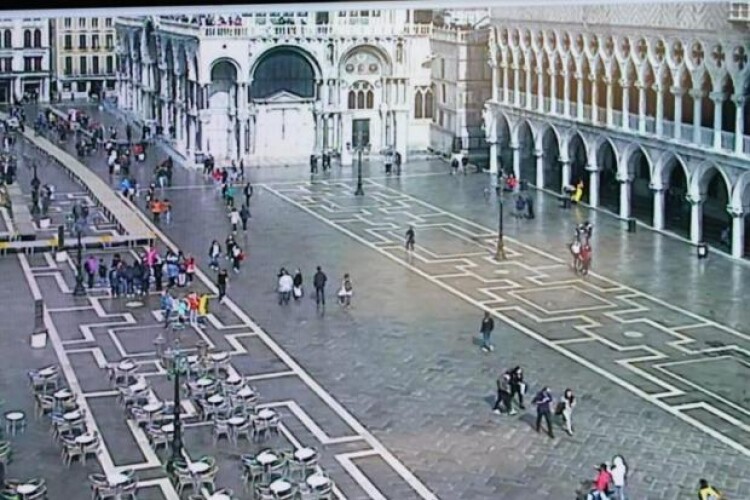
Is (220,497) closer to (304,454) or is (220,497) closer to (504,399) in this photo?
(304,454)

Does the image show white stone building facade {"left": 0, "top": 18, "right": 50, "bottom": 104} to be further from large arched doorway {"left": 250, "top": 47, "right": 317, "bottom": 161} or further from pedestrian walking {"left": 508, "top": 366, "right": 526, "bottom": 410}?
pedestrian walking {"left": 508, "top": 366, "right": 526, "bottom": 410}

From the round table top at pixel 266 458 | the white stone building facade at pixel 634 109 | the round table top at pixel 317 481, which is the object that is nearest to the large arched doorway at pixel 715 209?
the white stone building facade at pixel 634 109

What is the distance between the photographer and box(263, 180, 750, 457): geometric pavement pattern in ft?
49.4

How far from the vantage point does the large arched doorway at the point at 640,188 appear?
27.0 m

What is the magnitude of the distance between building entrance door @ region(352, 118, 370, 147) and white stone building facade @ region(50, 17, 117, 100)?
40.1 ft

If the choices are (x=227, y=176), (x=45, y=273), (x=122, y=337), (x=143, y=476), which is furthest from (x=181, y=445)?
(x=227, y=176)

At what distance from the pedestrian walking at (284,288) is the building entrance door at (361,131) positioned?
60.3 feet

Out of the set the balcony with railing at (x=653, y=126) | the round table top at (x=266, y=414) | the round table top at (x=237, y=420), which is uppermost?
the balcony with railing at (x=653, y=126)

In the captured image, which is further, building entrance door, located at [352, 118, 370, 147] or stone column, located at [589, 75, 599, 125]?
building entrance door, located at [352, 118, 370, 147]

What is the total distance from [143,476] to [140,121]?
3201cm

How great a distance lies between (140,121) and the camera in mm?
43312

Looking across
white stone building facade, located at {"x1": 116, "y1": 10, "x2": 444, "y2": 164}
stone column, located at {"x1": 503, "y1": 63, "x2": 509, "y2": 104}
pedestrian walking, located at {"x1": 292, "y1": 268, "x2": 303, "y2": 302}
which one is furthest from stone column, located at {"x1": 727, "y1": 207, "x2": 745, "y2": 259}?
white stone building facade, located at {"x1": 116, "y1": 10, "x2": 444, "y2": 164}

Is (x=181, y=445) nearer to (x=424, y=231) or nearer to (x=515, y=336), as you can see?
(x=515, y=336)

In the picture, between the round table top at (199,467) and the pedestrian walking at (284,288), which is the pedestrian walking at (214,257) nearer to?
the pedestrian walking at (284,288)
